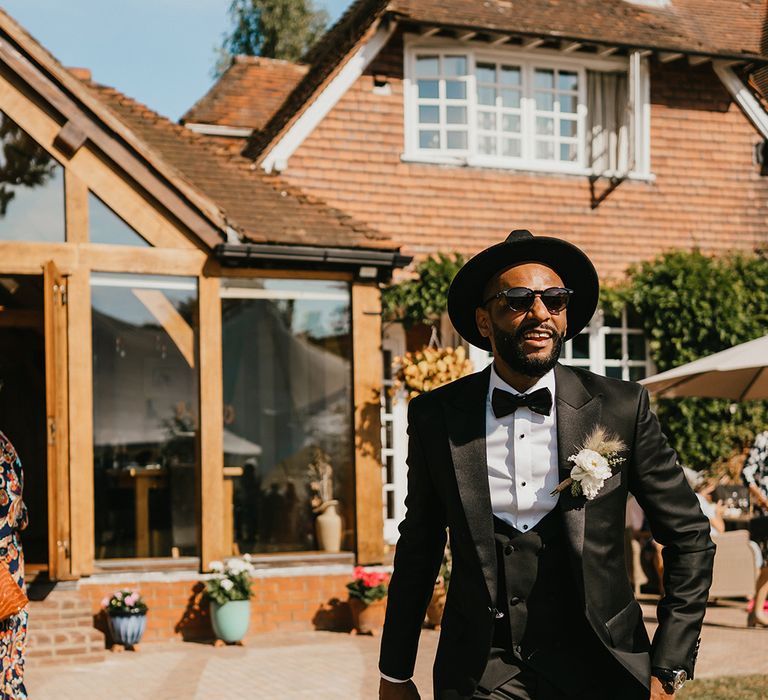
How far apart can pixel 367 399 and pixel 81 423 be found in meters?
2.65

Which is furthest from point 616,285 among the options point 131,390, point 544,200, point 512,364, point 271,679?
point 512,364

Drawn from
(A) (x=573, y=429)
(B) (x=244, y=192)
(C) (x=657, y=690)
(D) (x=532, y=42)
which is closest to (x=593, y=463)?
(A) (x=573, y=429)

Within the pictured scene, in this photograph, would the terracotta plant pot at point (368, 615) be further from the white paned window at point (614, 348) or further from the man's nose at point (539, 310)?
the man's nose at point (539, 310)

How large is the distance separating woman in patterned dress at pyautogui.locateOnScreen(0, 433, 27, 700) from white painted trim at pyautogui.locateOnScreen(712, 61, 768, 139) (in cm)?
1260

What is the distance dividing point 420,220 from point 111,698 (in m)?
7.86

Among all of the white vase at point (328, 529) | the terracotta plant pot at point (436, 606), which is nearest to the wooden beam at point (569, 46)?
the white vase at point (328, 529)

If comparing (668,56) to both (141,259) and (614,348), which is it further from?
(141,259)

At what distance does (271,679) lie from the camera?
893 cm

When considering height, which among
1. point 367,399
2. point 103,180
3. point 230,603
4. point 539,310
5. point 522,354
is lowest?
point 230,603

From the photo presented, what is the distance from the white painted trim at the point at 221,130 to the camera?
1817 centimetres

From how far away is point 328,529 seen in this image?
1157 centimetres

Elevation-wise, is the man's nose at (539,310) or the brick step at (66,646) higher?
the man's nose at (539,310)

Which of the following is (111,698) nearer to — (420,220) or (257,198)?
(257,198)

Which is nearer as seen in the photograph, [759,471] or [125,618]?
[125,618]
